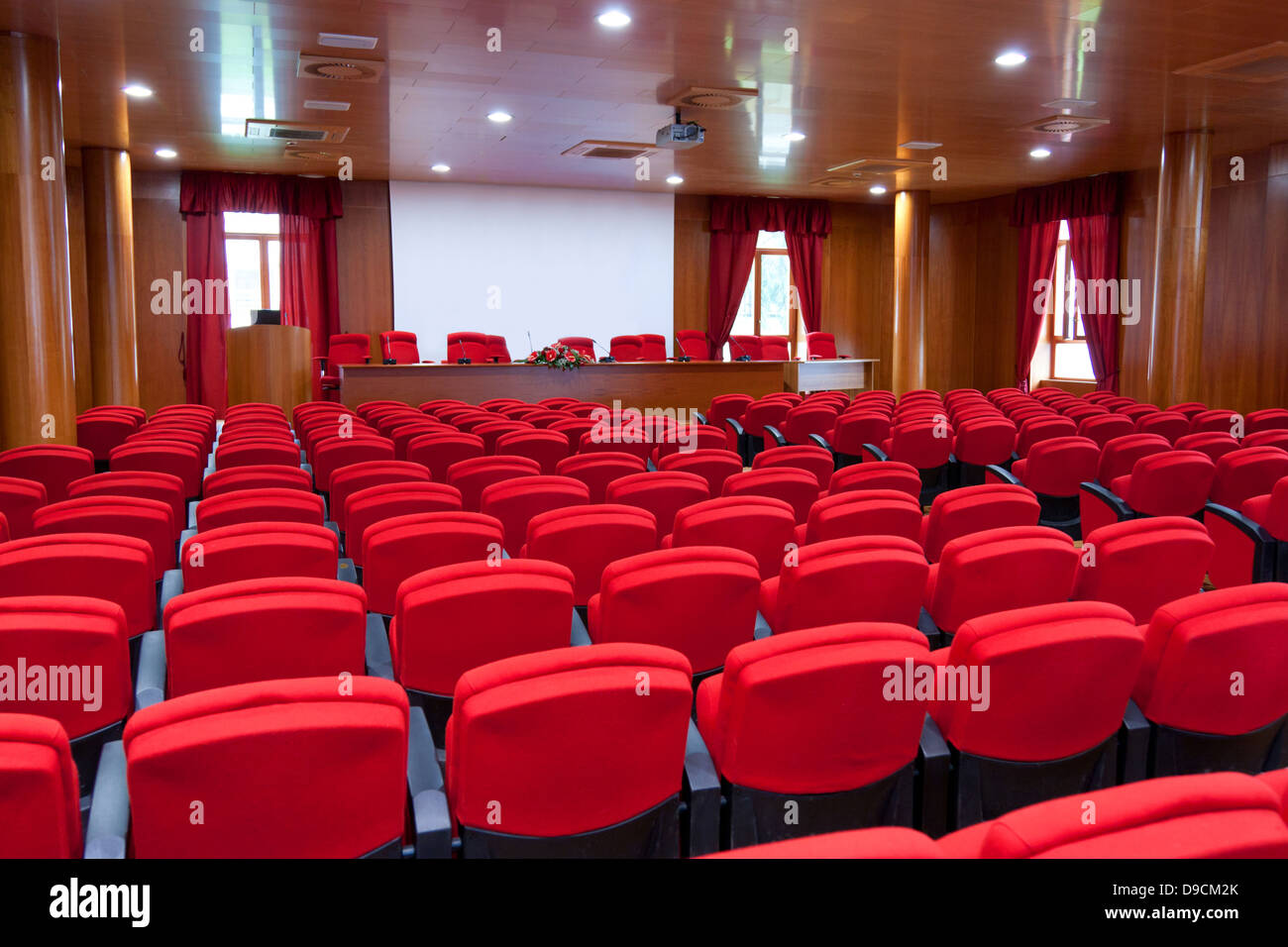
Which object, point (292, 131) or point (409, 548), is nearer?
point (409, 548)

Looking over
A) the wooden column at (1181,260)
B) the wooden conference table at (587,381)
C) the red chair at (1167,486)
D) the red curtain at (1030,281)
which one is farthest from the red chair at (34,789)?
the red curtain at (1030,281)

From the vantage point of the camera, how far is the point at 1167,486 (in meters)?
5.12

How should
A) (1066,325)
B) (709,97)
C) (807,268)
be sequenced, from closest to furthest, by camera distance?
(709,97)
(1066,325)
(807,268)

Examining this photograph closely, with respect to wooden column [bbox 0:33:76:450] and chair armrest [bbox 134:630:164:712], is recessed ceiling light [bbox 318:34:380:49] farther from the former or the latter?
chair armrest [bbox 134:630:164:712]

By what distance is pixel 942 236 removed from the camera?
18188 mm

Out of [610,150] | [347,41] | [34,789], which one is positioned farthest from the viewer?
[610,150]

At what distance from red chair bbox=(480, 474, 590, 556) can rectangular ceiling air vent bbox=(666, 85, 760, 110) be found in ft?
19.6

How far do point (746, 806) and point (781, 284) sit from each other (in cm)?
1687

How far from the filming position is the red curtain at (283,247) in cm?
1455

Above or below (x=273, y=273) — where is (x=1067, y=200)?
above

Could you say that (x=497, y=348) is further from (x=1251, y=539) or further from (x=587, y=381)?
(x=1251, y=539)

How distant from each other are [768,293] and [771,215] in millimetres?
1447

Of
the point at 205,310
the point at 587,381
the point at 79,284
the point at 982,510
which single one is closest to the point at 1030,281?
the point at 587,381
